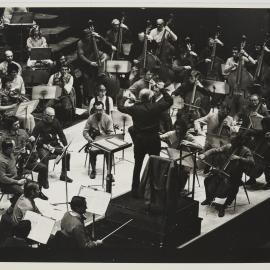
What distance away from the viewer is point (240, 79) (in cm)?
1100

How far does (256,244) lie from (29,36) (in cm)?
516

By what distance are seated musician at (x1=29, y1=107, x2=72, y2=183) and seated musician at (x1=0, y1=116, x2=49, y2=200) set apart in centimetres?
19

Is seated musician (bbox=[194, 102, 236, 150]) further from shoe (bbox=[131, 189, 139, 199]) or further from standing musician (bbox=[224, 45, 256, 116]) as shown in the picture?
shoe (bbox=[131, 189, 139, 199])

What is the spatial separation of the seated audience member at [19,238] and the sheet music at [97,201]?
0.77m

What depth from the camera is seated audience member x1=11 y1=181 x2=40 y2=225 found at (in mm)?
8516

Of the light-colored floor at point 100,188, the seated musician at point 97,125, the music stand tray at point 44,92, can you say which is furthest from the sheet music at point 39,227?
the music stand tray at point 44,92

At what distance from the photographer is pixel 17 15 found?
399 inches

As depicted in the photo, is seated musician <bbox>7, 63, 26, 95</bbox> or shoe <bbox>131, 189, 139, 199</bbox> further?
seated musician <bbox>7, 63, 26, 95</bbox>

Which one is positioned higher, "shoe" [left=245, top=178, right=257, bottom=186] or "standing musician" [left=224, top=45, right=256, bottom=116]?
"standing musician" [left=224, top=45, right=256, bottom=116]

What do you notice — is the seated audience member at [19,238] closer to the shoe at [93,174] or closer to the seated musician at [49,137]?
the seated musician at [49,137]

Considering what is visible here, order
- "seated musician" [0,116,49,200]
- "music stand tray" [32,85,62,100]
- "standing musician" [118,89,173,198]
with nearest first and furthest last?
"standing musician" [118,89,173,198]
"seated musician" [0,116,49,200]
"music stand tray" [32,85,62,100]

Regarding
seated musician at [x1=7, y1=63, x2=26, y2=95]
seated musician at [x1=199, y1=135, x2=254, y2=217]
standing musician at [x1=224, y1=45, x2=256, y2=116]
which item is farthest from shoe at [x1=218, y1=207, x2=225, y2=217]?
seated musician at [x1=7, y1=63, x2=26, y2=95]

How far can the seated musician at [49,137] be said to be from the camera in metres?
Result: 10.1

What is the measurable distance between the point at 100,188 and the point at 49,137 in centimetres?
107
